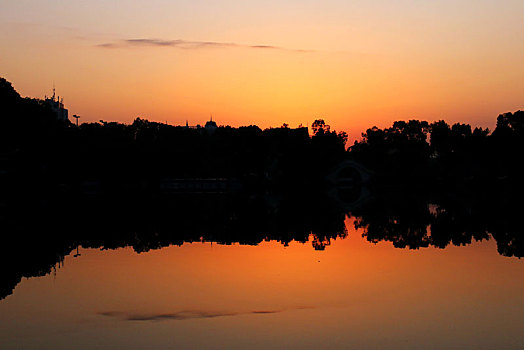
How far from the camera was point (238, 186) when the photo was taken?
10244 centimetres

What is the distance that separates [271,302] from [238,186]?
83858 mm

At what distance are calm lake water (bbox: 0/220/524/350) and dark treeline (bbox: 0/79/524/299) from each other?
256 cm

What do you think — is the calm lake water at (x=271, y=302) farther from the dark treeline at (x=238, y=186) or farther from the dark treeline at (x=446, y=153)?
the dark treeline at (x=446, y=153)

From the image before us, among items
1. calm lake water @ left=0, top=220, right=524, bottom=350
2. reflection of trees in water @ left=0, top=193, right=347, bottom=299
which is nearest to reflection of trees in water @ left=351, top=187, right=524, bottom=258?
reflection of trees in water @ left=0, top=193, right=347, bottom=299

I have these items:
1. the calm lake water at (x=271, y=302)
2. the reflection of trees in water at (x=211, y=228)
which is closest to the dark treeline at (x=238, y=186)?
the reflection of trees in water at (x=211, y=228)

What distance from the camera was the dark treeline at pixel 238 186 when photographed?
35.5 m

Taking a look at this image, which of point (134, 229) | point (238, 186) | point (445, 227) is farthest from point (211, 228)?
point (238, 186)

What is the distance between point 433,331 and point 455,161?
113704 mm

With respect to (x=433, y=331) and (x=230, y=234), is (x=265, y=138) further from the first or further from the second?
(x=433, y=331)

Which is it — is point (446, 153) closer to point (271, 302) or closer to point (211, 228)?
point (211, 228)

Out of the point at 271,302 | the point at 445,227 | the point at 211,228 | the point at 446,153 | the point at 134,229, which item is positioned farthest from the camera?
the point at 446,153

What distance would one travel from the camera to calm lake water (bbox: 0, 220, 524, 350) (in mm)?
15031

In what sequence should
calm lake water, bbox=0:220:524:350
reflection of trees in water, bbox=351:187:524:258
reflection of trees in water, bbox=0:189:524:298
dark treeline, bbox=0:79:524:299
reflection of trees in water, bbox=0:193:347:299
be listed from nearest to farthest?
calm lake water, bbox=0:220:524:350, reflection of trees in water, bbox=0:193:347:299, reflection of trees in water, bbox=0:189:524:298, reflection of trees in water, bbox=351:187:524:258, dark treeline, bbox=0:79:524:299

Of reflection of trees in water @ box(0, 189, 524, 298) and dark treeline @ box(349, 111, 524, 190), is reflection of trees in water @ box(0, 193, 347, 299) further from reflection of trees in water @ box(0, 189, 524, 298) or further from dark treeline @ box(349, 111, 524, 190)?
dark treeline @ box(349, 111, 524, 190)
